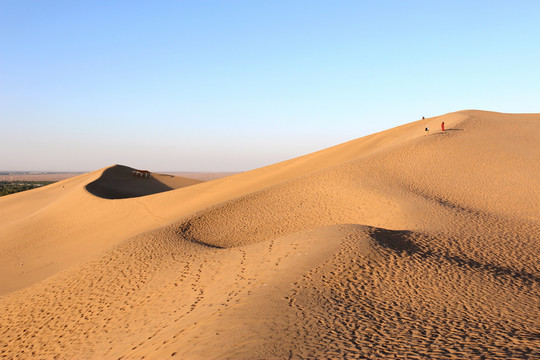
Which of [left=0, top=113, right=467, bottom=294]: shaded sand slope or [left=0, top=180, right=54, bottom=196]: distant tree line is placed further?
[left=0, top=180, right=54, bottom=196]: distant tree line

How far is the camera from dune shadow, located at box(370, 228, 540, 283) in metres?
12.3

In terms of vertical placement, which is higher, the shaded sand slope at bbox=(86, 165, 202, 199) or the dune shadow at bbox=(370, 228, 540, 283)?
the shaded sand slope at bbox=(86, 165, 202, 199)

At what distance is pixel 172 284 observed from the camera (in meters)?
13.4

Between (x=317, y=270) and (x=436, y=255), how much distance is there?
4076 millimetres

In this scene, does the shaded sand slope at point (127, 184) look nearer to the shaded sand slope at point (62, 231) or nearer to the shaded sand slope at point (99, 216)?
the shaded sand slope at point (62, 231)

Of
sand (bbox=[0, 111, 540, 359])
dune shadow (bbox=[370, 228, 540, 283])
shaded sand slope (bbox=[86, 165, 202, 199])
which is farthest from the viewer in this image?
shaded sand slope (bbox=[86, 165, 202, 199])

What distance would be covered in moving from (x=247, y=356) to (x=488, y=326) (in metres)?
4.86

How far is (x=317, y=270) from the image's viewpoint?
11.1m

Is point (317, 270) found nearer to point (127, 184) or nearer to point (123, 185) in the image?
point (123, 185)

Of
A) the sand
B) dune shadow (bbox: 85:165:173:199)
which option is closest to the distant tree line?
dune shadow (bbox: 85:165:173:199)

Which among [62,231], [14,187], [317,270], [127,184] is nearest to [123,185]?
[127,184]

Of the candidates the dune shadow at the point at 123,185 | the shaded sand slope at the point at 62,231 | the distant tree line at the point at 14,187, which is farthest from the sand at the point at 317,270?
A: the distant tree line at the point at 14,187

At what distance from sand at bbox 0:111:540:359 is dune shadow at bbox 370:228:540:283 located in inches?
2.9

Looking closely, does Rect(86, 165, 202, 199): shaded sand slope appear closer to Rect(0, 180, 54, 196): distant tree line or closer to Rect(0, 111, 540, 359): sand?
Rect(0, 111, 540, 359): sand
